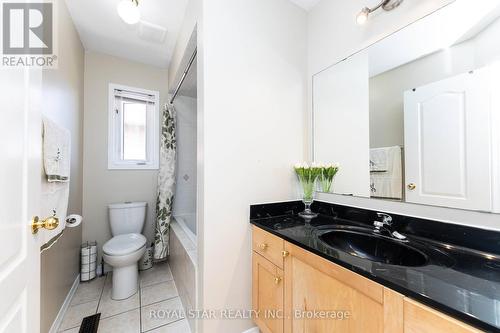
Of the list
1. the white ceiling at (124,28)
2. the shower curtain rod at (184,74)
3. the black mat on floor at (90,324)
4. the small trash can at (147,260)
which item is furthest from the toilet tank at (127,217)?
the white ceiling at (124,28)

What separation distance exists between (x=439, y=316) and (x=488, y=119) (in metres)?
0.85

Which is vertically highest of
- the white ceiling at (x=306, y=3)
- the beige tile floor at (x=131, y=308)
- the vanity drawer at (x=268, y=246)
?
the white ceiling at (x=306, y=3)

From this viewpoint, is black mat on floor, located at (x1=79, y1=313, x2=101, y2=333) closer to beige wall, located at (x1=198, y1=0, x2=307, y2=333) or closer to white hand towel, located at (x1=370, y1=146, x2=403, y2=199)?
beige wall, located at (x1=198, y1=0, x2=307, y2=333)

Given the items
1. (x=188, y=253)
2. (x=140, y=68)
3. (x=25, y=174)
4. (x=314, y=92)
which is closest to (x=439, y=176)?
(x=314, y=92)

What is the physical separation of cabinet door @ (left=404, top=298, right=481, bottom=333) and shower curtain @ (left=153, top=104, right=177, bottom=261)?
221 centimetres

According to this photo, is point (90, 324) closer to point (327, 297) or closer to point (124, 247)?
point (124, 247)

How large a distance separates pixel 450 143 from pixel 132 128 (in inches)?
116

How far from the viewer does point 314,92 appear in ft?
5.31

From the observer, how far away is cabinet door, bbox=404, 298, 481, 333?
500mm

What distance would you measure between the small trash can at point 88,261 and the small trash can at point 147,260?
45 cm

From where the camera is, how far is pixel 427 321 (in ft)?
1.81

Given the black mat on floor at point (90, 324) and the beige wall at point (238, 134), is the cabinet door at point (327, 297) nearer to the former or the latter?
the beige wall at point (238, 134)

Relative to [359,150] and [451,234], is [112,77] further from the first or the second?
[451,234]

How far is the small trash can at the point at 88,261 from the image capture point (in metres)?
2.05
